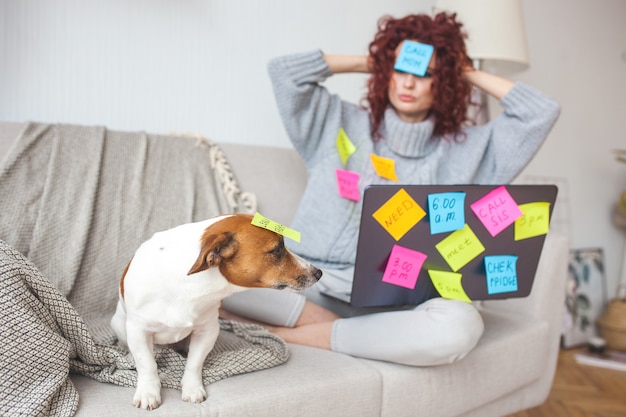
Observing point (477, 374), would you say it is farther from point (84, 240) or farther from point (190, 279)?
point (84, 240)

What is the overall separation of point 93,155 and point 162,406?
838 mm

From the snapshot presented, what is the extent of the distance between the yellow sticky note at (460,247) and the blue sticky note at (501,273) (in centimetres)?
5

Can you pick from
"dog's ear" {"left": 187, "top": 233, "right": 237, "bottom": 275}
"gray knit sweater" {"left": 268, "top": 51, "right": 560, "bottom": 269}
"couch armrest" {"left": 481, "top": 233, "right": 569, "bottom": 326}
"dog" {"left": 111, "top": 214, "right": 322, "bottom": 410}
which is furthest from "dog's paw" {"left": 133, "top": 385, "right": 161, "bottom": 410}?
"couch armrest" {"left": 481, "top": 233, "right": 569, "bottom": 326}

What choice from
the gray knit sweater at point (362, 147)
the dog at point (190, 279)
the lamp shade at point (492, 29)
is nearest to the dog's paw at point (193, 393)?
the dog at point (190, 279)

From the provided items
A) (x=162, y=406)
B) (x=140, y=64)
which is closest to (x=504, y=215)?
(x=162, y=406)

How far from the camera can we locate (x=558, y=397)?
7.00 ft

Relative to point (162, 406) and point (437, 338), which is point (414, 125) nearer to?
point (437, 338)

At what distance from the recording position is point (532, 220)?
1.41m

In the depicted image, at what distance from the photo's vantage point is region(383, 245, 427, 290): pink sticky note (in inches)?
50.1

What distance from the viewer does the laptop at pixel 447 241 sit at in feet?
4.03

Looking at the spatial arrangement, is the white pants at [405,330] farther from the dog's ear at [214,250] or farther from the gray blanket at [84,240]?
the dog's ear at [214,250]

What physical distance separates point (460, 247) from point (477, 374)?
1.20ft

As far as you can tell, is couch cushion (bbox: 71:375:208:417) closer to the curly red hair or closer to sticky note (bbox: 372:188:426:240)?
sticky note (bbox: 372:188:426:240)

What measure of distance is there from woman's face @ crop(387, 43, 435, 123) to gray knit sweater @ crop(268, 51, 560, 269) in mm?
49
